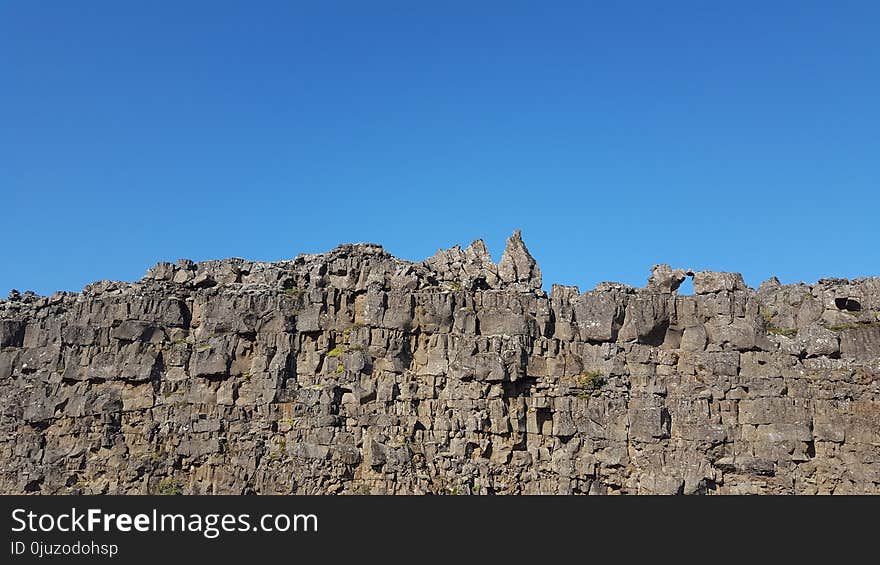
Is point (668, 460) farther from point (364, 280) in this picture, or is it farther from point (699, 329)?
point (364, 280)

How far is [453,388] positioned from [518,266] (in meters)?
8.42

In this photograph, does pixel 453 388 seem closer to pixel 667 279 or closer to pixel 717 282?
pixel 667 279

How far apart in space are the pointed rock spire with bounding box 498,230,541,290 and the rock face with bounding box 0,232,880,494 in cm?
12

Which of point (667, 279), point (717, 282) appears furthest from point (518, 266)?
point (717, 282)

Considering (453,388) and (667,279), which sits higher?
(667,279)

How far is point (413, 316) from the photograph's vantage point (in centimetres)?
4888

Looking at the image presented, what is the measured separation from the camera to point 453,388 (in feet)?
155

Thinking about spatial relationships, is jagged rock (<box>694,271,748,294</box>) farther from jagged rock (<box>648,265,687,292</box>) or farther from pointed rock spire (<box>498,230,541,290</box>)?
pointed rock spire (<box>498,230,541,290</box>)

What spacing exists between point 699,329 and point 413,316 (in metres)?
14.1

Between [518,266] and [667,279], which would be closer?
[667,279]

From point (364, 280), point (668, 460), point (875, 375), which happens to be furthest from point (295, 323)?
point (875, 375)

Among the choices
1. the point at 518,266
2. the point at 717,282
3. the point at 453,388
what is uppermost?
the point at 518,266
